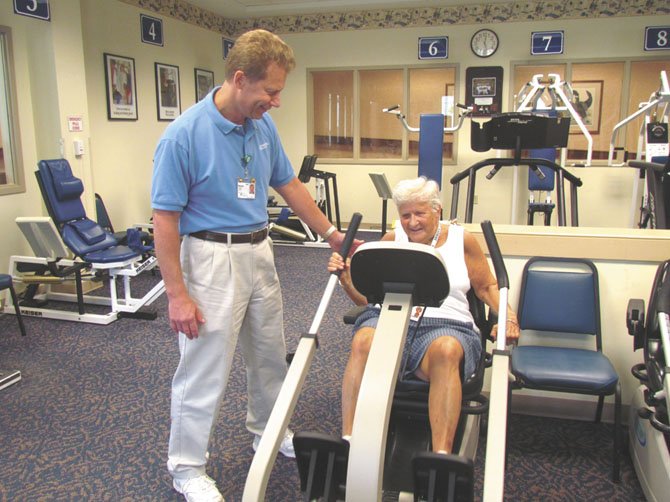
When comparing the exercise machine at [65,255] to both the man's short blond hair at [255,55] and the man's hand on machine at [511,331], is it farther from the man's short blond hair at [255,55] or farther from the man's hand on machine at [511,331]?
the man's hand on machine at [511,331]

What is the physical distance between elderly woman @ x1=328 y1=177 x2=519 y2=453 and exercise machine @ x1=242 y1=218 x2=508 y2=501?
0.62 feet

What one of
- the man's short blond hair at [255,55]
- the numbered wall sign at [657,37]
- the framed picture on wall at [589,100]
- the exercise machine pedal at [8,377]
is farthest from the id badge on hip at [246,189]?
the numbered wall sign at [657,37]

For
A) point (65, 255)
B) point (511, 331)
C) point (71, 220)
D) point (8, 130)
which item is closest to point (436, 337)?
point (511, 331)

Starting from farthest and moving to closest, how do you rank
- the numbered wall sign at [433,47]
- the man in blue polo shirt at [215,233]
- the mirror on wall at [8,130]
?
1. the numbered wall sign at [433,47]
2. the mirror on wall at [8,130]
3. the man in blue polo shirt at [215,233]

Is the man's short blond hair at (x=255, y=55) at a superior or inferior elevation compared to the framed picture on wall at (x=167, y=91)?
inferior

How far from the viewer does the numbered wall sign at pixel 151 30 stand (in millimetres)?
6090

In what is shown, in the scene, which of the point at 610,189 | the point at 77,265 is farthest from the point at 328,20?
the point at 77,265

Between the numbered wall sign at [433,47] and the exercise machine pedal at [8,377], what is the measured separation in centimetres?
614

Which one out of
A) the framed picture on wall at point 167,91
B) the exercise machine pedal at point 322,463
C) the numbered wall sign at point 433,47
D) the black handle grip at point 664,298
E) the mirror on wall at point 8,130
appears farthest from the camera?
the numbered wall sign at point 433,47

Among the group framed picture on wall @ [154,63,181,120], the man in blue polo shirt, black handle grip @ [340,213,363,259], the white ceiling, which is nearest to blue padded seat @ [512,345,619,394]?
black handle grip @ [340,213,363,259]

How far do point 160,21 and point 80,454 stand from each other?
5.28 meters

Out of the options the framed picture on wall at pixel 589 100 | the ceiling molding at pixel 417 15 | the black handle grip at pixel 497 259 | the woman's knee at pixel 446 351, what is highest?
the ceiling molding at pixel 417 15

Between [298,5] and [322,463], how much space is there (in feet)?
22.4

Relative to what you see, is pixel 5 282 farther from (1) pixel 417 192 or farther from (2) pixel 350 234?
(1) pixel 417 192
